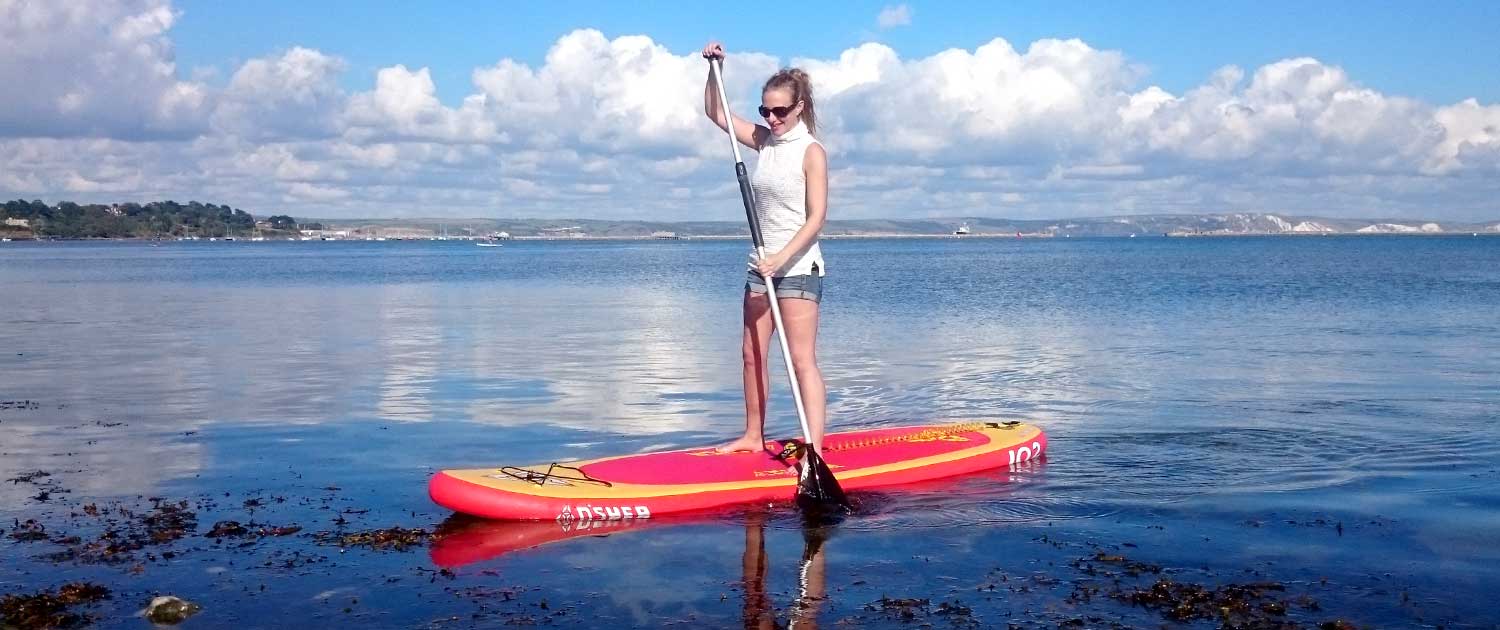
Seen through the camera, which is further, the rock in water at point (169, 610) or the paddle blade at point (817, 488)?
the paddle blade at point (817, 488)

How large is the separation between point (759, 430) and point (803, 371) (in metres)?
0.60

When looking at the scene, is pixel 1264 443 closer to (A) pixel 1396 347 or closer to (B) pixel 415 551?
(B) pixel 415 551

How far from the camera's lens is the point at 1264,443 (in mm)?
10062

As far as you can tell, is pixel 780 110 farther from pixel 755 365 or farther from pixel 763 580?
pixel 763 580

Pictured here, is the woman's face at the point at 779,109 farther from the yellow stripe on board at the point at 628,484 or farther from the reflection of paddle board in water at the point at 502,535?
the reflection of paddle board in water at the point at 502,535

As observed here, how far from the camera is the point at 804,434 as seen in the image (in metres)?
8.00

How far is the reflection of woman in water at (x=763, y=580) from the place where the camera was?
17.8ft

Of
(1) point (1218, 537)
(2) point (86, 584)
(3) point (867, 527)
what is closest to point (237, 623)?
(2) point (86, 584)

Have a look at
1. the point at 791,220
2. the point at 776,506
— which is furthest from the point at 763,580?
the point at 791,220

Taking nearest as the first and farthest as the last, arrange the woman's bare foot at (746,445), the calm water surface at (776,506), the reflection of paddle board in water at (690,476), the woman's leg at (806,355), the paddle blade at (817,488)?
the calm water surface at (776,506) < the reflection of paddle board in water at (690,476) < the paddle blade at (817,488) < the woman's leg at (806,355) < the woman's bare foot at (746,445)

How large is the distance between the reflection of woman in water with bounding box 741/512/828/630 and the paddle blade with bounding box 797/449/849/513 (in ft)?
1.25

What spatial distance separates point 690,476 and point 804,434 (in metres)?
0.75

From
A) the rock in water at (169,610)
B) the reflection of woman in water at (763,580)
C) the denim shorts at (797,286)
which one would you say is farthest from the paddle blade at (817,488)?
the rock in water at (169,610)

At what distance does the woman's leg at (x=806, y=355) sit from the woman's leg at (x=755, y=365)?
0.55 ft
